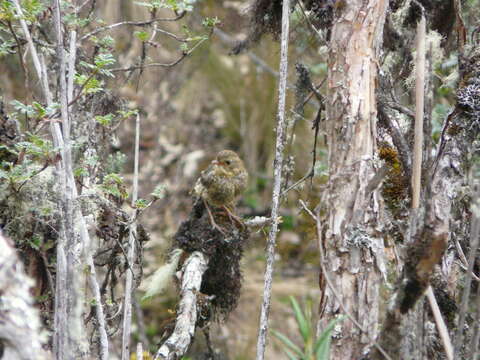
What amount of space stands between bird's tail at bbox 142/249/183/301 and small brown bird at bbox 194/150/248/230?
0.24 metres

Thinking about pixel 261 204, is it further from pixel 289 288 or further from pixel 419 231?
pixel 419 231

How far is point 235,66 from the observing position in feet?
23.9

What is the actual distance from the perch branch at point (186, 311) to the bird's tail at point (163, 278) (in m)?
0.09

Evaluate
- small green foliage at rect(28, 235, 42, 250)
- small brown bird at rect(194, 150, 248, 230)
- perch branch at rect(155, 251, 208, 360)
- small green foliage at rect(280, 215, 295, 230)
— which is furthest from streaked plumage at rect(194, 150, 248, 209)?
small green foliage at rect(280, 215, 295, 230)

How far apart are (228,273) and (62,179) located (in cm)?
119

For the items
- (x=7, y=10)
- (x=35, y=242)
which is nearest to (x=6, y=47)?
(x=7, y=10)

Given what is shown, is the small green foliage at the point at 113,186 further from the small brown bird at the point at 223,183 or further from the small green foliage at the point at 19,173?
the small brown bird at the point at 223,183

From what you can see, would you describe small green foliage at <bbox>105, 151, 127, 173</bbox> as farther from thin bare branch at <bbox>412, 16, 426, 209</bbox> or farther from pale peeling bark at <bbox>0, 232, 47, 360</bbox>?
thin bare branch at <bbox>412, 16, 426, 209</bbox>

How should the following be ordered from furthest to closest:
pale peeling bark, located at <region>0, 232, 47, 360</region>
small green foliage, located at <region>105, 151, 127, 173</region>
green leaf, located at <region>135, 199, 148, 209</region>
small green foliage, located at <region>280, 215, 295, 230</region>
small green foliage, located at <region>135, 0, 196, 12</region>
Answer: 1. small green foliage, located at <region>280, 215, 295, 230</region>
2. small green foliage, located at <region>105, 151, 127, 173</region>
3. small green foliage, located at <region>135, 0, 196, 12</region>
4. green leaf, located at <region>135, 199, 148, 209</region>
5. pale peeling bark, located at <region>0, 232, 47, 360</region>

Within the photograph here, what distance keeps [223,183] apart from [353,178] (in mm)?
1050

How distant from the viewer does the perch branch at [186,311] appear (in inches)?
83.7

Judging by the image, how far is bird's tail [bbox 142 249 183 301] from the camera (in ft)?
8.41

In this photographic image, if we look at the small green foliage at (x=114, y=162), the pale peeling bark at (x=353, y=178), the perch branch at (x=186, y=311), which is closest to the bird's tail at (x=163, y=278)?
the perch branch at (x=186, y=311)

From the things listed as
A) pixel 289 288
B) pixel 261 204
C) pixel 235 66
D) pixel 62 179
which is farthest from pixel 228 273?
pixel 235 66
